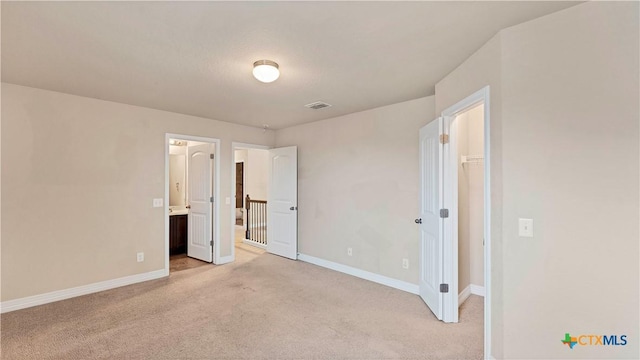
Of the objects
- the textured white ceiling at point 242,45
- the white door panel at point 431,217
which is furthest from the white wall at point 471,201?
the textured white ceiling at point 242,45

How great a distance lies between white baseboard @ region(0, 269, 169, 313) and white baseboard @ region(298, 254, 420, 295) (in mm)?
2284

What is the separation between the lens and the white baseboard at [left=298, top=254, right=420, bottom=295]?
3.57m

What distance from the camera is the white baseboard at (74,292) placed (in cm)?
299

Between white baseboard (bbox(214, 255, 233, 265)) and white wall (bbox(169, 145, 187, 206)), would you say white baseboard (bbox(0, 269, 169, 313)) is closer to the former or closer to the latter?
white baseboard (bbox(214, 255, 233, 265))

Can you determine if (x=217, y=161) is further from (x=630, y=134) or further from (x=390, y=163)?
(x=630, y=134)

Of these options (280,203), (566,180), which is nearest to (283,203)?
(280,203)

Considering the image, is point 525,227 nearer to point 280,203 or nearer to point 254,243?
point 280,203

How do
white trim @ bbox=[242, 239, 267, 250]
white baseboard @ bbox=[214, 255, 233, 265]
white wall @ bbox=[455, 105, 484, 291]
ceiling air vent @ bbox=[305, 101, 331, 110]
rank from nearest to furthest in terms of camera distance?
white wall @ bbox=[455, 105, 484, 291]
ceiling air vent @ bbox=[305, 101, 331, 110]
white baseboard @ bbox=[214, 255, 233, 265]
white trim @ bbox=[242, 239, 267, 250]

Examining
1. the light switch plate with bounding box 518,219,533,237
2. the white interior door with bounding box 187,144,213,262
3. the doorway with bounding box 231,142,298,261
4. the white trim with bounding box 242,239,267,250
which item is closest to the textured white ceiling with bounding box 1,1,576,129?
the light switch plate with bounding box 518,219,533,237

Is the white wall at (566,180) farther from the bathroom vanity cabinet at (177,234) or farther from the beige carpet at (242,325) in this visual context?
the bathroom vanity cabinet at (177,234)

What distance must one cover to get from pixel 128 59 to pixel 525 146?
10.4 ft

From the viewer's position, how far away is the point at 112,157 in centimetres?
363

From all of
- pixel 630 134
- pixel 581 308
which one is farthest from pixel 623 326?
pixel 630 134

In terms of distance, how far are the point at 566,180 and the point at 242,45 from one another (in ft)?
7.95
